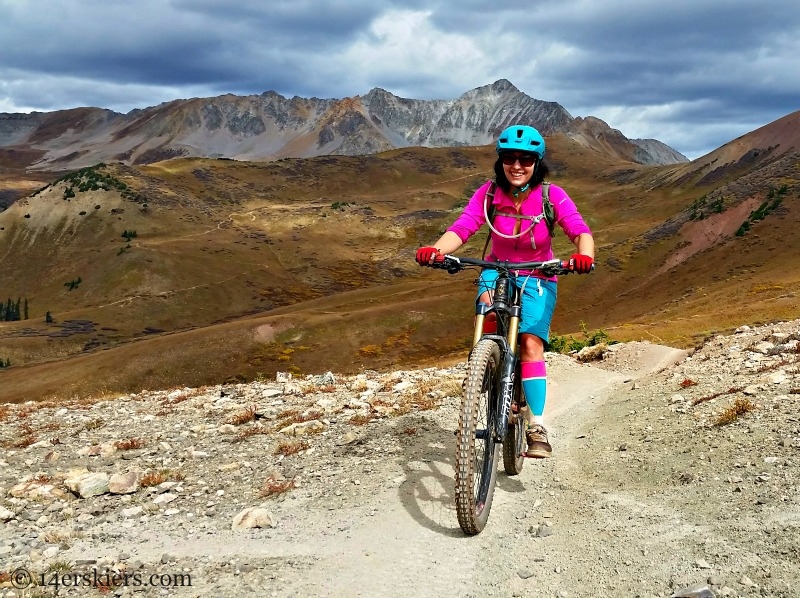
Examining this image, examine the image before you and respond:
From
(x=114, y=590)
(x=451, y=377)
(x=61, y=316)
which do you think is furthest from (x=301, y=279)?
(x=114, y=590)

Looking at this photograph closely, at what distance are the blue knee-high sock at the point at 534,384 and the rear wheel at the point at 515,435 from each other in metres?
0.11

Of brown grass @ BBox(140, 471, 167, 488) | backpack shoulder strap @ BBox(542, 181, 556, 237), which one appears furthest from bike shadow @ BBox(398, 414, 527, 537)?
brown grass @ BBox(140, 471, 167, 488)

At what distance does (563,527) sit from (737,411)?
4.05m

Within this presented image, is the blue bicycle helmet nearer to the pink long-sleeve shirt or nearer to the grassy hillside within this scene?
the pink long-sleeve shirt

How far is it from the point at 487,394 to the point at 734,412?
456cm

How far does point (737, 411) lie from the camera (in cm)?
860

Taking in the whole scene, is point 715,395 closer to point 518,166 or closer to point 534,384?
point 534,384

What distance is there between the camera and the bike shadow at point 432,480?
6.61 meters

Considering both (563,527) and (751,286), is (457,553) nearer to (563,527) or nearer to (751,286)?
(563,527)

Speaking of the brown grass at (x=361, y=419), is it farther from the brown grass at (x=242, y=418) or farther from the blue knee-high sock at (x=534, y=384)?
the blue knee-high sock at (x=534, y=384)

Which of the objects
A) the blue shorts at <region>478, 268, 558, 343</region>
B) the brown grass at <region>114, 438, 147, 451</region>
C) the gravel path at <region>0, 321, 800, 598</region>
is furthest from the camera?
the brown grass at <region>114, 438, 147, 451</region>

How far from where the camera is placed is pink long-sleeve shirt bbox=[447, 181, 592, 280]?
721cm

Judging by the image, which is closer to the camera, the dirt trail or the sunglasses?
the dirt trail

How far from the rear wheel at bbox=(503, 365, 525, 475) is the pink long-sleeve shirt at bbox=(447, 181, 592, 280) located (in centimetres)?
154
